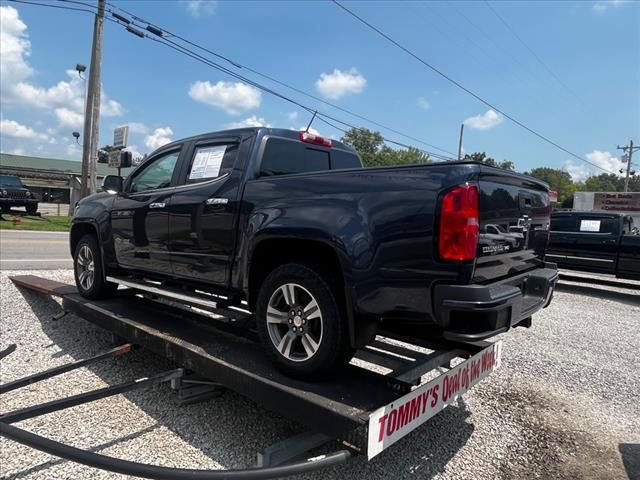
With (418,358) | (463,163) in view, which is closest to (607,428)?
(418,358)

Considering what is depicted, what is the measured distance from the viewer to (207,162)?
13.7 feet

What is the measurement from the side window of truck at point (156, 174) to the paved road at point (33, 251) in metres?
5.30

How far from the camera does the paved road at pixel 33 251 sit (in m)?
9.49

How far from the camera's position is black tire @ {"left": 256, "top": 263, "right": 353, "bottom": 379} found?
2.93 meters

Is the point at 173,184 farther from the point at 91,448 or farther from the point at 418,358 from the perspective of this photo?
the point at 418,358

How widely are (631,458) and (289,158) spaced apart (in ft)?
Result: 11.2

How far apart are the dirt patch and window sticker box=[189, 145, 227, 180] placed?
3.10 m

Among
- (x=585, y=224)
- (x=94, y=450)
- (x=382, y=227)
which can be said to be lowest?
(x=94, y=450)

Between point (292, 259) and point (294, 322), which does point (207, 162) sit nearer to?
point (292, 259)

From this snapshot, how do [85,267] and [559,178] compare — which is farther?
[559,178]

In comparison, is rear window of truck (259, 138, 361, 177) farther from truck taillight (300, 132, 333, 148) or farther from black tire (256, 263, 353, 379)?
black tire (256, 263, 353, 379)

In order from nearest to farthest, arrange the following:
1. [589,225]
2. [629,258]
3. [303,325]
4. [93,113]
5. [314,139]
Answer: [303,325] → [314,139] → [629,258] → [589,225] → [93,113]

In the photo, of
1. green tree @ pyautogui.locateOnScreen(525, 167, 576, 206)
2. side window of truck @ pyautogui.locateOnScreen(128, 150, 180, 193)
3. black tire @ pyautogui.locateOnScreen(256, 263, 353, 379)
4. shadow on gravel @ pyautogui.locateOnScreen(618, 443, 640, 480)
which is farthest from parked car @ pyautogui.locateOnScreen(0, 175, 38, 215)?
green tree @ pyautogui.locateOnScreen(525, 167, 576, 206)

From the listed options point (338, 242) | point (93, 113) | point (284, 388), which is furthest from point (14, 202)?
point (338, 242)
